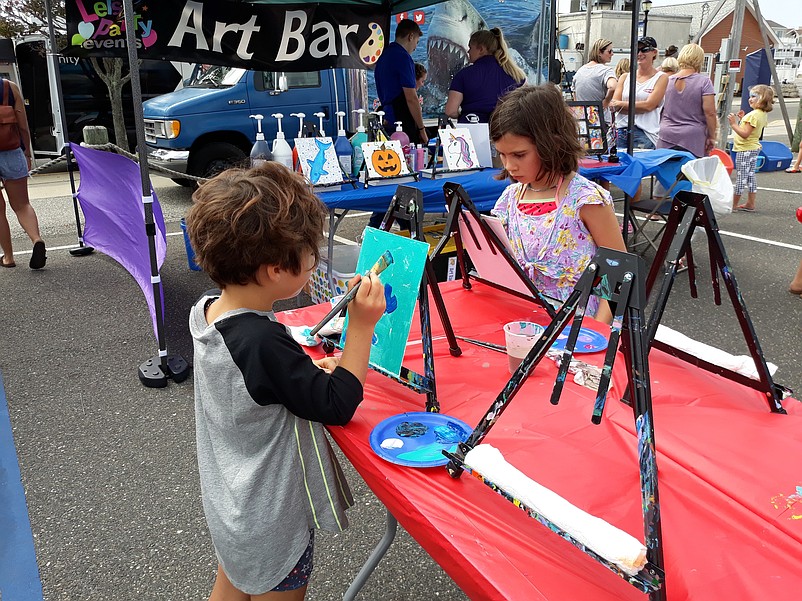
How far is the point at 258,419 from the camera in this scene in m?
1.17

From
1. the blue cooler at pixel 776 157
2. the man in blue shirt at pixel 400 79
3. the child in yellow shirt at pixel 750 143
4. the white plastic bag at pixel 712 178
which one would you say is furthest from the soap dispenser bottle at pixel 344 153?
the blue cooler at pixel 776 157

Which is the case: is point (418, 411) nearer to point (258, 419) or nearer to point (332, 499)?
point (332, 499)

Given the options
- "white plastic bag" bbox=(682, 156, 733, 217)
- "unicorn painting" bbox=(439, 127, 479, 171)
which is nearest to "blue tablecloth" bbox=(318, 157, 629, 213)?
"unicorn painting" bbox=(439, 127, 479, 171)

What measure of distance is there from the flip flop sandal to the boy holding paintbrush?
15.9 ft

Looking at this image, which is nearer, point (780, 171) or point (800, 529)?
point (800, 529)

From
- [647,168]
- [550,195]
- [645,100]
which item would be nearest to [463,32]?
[645,100]

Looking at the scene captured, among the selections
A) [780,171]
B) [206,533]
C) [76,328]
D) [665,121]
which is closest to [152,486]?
[206,533]

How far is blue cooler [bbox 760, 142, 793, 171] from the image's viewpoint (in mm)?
10328

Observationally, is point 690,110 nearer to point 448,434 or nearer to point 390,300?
point 390,300

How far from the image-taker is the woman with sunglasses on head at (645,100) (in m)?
5.87

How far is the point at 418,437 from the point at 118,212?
4.04 m

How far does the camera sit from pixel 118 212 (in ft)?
14.9

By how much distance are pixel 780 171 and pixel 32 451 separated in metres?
11.4

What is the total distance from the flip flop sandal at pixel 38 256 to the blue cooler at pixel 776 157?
1067 cm
